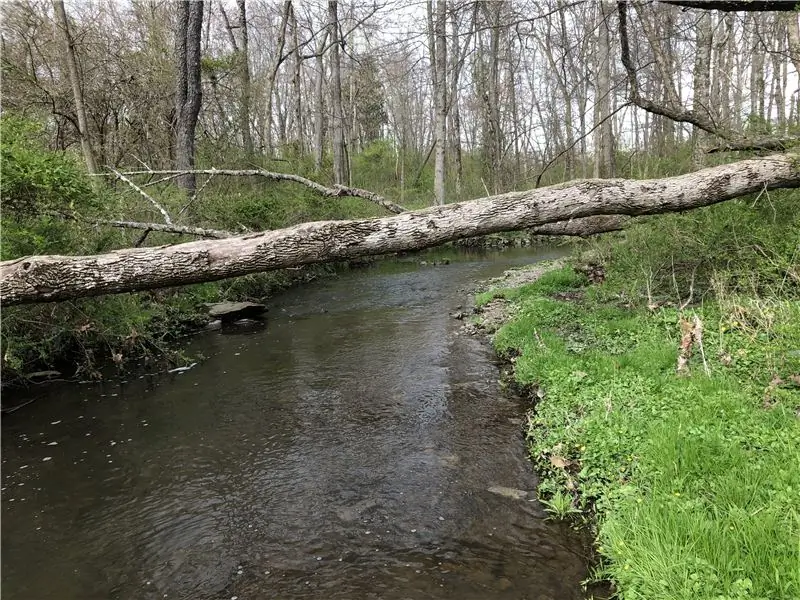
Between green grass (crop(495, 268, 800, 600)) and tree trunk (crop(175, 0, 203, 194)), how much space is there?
9.59 metres

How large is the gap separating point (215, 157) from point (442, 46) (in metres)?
7.95

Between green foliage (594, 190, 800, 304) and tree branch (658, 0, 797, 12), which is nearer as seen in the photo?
green foliage (594, 190, 800, 304)

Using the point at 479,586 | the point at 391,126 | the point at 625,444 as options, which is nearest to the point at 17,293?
the point at 479,586

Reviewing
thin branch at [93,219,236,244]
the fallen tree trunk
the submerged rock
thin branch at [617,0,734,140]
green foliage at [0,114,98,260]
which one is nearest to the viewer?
the submerged rock

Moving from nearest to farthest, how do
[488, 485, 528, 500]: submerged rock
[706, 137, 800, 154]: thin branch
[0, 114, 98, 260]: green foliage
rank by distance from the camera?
[488, 485, 528, 500]: submerged rock
[0, 114, 98, 260]: green foliage
[706, 137, 800, 154]: thin branch

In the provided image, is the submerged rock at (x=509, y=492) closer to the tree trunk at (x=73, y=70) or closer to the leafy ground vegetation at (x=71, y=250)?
the leafy ground vegetation at (x=71, y=250)

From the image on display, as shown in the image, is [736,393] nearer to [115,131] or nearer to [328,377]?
[328,377]

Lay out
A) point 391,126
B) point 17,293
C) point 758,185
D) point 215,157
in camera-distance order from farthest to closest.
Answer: point 391,126, point 215,157, point 758,185, point 17,293

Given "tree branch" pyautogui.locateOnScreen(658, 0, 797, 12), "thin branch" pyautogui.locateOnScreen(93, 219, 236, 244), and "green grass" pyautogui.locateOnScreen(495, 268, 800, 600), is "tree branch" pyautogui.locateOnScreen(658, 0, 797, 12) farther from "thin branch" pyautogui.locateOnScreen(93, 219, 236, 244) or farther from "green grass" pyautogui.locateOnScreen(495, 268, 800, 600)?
"thin branch" pyautogui.locateOnScreen(93, 219, 236, 244)

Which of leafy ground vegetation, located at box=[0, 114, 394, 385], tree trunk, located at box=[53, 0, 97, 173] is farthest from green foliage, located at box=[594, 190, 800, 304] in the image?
tree trunk, located at box=[53, 0, 97, 173]

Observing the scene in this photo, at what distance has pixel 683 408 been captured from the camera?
160 inches

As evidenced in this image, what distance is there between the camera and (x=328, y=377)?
7.27 meters

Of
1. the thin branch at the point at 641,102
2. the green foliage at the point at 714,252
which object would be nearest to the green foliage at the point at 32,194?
the thin branch at the point at 641,102

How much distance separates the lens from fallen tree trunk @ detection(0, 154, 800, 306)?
4.52 m
